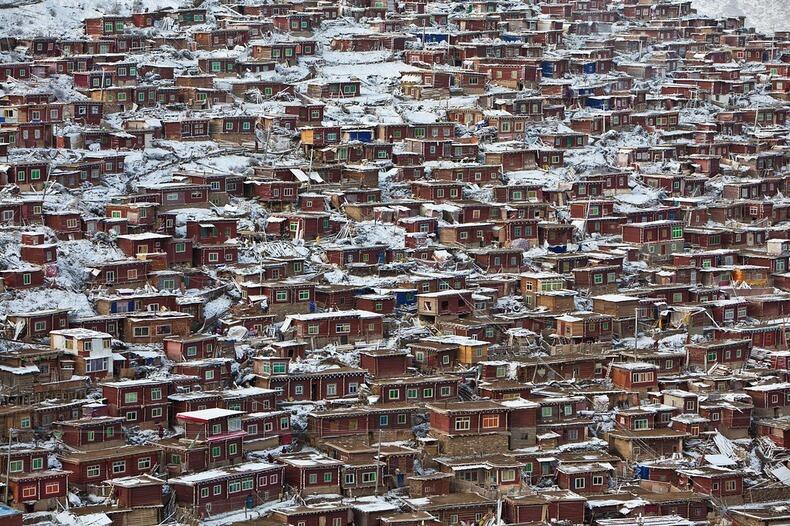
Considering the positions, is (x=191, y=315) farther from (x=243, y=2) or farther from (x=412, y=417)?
(x=243, y=2)

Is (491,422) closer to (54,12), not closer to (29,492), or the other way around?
(29,492)

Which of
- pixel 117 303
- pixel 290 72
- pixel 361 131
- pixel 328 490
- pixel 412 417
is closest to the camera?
pixel 328 490

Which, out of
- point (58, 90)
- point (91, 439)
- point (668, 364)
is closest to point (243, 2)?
point (58, 90)

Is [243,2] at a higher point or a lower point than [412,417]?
higher

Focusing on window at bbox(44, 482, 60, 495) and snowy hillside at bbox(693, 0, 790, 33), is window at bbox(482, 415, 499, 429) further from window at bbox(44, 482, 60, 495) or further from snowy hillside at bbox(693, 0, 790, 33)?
snowy hillside at bbox(693, 0, 790, 33)

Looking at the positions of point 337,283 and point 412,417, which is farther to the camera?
point 337,283

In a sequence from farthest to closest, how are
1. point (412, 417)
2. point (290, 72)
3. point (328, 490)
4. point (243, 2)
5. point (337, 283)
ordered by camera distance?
point (243, 2), point (290, 72), point (337, 283), point (412, 417), point (328, 490)

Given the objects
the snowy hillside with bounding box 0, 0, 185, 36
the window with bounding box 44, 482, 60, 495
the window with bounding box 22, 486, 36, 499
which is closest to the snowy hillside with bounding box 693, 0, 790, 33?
the snowy hillside with bounding box 0, 0, 185, 36
